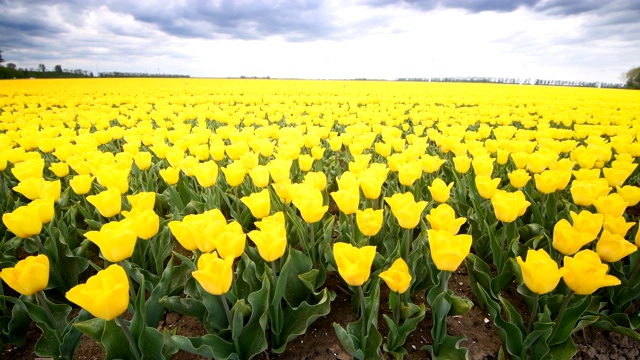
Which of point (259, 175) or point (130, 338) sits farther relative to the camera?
point (259, 175)

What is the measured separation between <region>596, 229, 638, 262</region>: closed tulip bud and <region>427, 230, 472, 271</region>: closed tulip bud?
83 centimetres

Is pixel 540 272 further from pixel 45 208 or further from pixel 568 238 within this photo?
pixel 45 208

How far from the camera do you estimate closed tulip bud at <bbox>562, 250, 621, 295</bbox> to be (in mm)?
1646

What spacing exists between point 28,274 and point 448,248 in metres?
2.13

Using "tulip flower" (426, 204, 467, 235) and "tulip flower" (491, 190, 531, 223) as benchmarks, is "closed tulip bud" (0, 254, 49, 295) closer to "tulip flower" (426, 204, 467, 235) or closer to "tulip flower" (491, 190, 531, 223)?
"tulip flower" (426, 204, 467, 235)

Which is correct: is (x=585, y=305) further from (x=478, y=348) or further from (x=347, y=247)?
(x=347, y=247)

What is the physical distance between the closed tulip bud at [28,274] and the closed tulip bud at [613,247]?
2.97 meters

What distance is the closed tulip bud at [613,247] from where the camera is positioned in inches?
74.3

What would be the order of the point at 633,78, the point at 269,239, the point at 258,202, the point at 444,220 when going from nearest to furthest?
1. the point at 269,239
2. the point at 444,220
3. the point at 258,202
4. the point at 633,78

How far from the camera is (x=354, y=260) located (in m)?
1.79

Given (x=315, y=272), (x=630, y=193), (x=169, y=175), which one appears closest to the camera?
(x=315, y=272)

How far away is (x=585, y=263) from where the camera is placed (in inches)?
65.2

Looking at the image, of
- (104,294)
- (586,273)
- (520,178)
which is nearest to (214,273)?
(104,294)

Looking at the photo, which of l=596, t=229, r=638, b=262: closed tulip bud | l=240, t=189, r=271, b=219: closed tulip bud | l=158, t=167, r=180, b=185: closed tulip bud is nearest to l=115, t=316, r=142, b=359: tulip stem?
l=240, t=189, r=271, b=219: closed tulip bud
